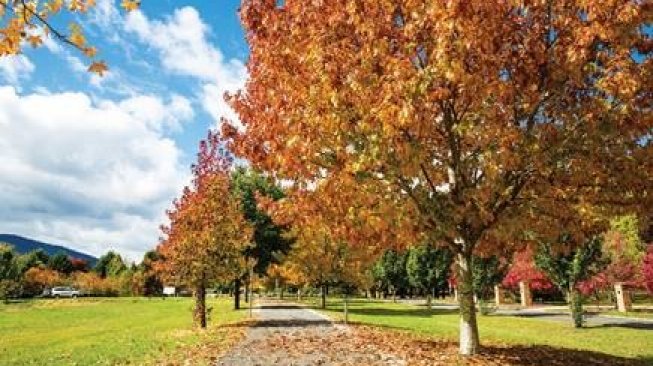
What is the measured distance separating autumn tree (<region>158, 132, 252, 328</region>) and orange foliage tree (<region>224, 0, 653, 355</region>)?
13323 millimetres

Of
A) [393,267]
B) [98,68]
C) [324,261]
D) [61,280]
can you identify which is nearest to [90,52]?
[98,68]

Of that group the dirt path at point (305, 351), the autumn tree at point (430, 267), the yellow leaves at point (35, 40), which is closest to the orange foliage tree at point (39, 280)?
the autumn tree at point (430, 267)

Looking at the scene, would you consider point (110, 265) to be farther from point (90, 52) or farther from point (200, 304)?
point (90, 52)

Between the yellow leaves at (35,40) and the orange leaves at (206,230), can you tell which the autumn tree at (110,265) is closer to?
the orange leaves at (206,230)

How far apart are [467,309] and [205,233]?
1541 cm

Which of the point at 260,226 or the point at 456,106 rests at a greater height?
the point at 260,226

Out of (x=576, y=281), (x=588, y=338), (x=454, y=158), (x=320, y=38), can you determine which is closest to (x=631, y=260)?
(x=576, y=281)

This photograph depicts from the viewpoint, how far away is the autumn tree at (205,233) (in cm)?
2823

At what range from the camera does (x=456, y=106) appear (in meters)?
14.7

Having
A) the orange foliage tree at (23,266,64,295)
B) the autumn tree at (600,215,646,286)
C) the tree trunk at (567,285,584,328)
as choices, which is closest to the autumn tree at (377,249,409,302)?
A: the autumn tree at (600,215,646,286)

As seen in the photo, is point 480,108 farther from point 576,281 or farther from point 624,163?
point 576,281

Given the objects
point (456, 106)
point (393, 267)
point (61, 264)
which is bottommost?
point (456, 106)

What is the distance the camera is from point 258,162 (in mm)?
15680

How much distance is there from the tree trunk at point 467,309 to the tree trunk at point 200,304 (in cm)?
1512
